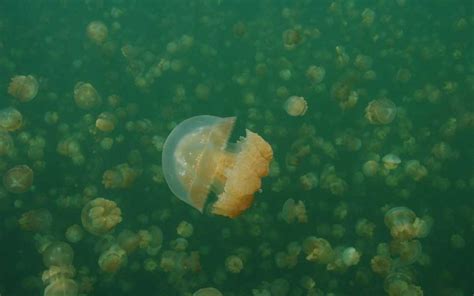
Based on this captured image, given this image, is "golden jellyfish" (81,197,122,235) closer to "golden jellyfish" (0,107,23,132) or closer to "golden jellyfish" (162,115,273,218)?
"golden jellyfish" (162,115,273,218)

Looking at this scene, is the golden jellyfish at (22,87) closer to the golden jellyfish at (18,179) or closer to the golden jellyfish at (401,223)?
the golden jellyfish at (18,179)

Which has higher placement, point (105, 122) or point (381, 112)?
point (381, 112)

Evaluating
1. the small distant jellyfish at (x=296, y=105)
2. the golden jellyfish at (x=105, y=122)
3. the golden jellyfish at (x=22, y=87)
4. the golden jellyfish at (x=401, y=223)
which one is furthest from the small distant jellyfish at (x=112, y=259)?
the golden jellyfish at (x=401, y=223)

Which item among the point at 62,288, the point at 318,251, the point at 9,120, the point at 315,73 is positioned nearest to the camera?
the point at 62,288

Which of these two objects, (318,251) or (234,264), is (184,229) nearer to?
(234,264)

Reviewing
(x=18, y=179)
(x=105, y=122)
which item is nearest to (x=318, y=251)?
(x=105, y=122)

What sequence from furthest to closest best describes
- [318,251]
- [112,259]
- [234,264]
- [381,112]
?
[381,112], [234,264], [318,251], [112,259]

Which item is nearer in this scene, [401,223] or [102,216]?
[102,216]

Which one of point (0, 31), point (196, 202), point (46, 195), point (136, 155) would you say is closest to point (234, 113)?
point (136, 155)
